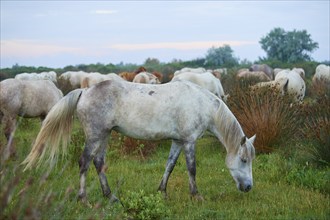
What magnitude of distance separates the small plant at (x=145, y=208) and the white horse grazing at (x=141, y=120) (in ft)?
2.93

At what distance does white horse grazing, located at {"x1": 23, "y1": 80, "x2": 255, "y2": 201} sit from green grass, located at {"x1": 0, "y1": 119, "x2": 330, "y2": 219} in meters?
0.34

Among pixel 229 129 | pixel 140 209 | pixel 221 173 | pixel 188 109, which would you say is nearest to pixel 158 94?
pixel 188 109

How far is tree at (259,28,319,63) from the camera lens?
67.0 meters

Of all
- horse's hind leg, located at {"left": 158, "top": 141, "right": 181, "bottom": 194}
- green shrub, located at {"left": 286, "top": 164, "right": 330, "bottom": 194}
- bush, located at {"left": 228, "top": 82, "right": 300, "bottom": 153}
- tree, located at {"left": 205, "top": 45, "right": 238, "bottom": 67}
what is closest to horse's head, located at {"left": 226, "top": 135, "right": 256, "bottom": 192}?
horse's hind leg, located at {"left": 158, "top": 141, "right": 181, "bottom": 194}

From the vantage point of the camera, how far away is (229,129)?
260 inches

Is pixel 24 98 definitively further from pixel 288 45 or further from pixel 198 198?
pixel 288 45

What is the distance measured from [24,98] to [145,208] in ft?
18.6

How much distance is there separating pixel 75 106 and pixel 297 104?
6.18 m

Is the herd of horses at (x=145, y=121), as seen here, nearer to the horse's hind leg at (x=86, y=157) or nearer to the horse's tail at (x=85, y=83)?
the horse's hind leg at (x=86, y=157)

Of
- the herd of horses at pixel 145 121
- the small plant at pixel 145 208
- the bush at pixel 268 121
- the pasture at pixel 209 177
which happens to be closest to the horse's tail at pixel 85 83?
the pasture at pixel 209 177

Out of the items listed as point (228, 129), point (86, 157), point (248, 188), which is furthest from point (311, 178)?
point (86, 157)

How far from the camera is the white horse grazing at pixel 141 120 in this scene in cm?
630

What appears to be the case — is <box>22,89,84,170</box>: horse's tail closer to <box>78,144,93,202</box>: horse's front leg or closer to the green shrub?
<box>78,144,93,202</box>: horse's front leg

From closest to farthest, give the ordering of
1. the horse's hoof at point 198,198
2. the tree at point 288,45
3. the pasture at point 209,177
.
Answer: the pasture at point 209,177, the horse's hoof at point 198,198, the tree at point 288,45
